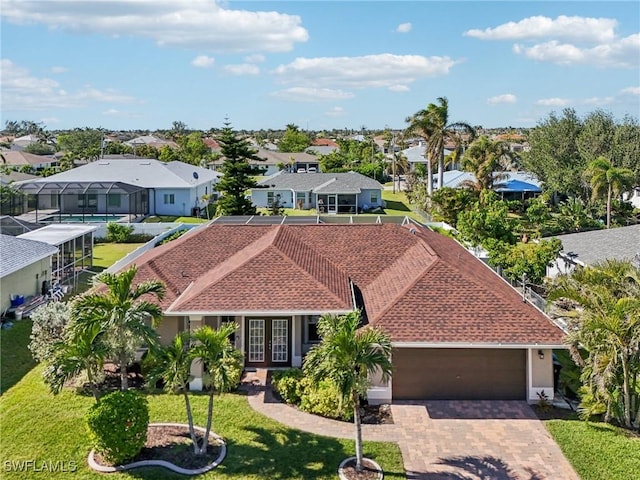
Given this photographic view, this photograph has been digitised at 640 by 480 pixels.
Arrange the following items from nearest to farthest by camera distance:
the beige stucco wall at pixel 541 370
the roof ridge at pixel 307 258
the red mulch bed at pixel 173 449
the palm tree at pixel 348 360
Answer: the palm tree at pixel 348 360
the red mulch bed at pixel 173 449
the beige stucco wall at pixel 541 370
the roof ridge at pixel 307 258

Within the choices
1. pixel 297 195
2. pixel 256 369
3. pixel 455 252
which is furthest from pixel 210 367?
pixel 297 195

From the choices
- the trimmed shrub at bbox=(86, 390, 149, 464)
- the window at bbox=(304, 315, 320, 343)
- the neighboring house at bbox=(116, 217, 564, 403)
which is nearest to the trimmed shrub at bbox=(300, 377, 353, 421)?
the neighboring house at bbox=(116, 217, 564, 403)

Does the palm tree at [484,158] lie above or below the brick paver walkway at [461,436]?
above

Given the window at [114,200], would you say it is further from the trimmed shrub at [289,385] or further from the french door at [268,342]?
the trimmed shrub at [289,385]

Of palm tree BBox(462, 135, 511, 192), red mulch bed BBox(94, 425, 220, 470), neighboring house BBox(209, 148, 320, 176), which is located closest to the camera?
red mulch bed BBox(94, 425, 220, 470)

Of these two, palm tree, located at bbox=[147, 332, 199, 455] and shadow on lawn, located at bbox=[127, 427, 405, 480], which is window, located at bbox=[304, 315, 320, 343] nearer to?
shadow on lawn, located at bbox=[127, 427, 405, 480]

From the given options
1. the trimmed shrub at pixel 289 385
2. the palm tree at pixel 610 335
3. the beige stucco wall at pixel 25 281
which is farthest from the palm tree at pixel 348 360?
the beige stucco wall at pixel 25 281
